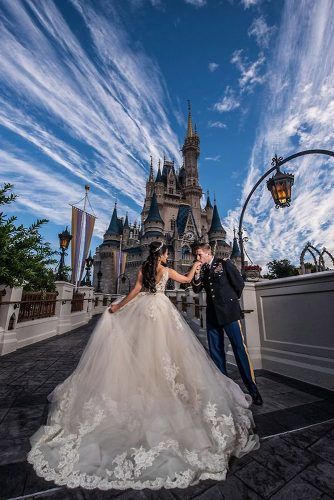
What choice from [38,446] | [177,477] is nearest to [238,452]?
[177,477]

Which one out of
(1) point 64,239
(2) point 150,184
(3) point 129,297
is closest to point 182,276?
(3) point 129,297

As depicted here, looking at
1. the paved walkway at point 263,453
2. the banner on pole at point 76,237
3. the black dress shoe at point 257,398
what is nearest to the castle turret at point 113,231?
the banner on pole at point 76,237

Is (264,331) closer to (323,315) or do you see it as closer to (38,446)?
(323,315)

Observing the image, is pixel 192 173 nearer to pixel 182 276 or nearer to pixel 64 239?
pixel 64 239

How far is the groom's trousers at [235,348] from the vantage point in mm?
3137

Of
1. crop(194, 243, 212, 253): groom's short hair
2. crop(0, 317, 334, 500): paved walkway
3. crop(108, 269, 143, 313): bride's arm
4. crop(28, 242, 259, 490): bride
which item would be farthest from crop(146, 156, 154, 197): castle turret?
crop(28, 242, 259, 490): bride

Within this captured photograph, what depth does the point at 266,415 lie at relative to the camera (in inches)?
105

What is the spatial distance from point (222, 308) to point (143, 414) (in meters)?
1.71

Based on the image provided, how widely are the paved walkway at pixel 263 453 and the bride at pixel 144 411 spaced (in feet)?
0.24

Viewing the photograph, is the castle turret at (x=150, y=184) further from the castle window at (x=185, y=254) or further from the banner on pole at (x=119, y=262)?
the banner on pole at (x=119, y=262)

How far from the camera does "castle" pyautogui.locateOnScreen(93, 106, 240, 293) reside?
154 feet

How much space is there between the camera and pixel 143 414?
2070mm

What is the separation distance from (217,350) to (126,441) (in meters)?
1.86

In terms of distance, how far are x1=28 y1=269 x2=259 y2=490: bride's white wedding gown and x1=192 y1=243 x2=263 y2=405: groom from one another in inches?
22.6
